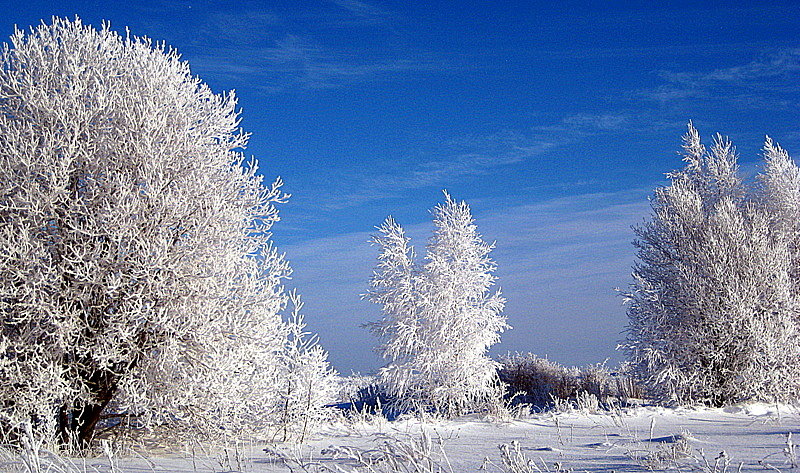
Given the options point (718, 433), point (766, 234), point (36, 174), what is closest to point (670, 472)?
point (718, 433)

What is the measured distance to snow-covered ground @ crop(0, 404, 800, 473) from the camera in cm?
504

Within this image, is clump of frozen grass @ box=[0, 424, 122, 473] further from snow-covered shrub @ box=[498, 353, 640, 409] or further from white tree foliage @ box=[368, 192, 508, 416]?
snow-covered shrub @ box=[498, 353, 640, 409]

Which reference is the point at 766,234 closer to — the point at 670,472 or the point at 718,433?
the point at 718,433

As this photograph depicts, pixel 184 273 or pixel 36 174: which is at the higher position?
pixel 36 174

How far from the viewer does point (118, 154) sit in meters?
9.04

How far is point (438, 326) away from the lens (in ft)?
57.9

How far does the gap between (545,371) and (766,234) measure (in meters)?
8.09

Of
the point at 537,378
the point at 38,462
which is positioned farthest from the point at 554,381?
the point at 38,462

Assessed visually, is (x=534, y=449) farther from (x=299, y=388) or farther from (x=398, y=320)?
(x=398, y=320)

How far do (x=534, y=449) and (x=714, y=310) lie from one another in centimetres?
1130

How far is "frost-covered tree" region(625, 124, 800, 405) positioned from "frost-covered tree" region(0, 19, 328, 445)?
11.1 m

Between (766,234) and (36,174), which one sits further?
(766,234)

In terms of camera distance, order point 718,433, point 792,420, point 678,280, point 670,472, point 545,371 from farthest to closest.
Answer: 1. point 545,371
2. point 678,280
3. point 792,420
4. point 718,433
5. point 670,472

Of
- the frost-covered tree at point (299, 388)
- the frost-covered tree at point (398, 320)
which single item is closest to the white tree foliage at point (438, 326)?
the frost-covered tree at point (398, 320)
